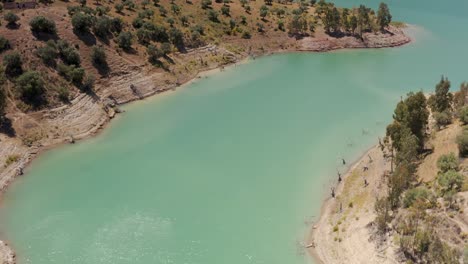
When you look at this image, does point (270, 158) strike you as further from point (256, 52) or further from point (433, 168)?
point (256, 52)

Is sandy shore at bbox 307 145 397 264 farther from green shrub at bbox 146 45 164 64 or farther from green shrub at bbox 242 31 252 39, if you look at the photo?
green shrub at bbox 242 31 252 39

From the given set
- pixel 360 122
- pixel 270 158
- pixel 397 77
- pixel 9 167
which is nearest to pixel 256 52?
pixel 397 77

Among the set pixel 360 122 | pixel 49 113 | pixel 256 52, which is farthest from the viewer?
pixel 256 52

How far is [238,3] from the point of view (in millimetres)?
111125

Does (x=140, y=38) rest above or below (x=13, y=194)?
above

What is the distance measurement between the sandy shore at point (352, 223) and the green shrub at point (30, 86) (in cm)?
4535

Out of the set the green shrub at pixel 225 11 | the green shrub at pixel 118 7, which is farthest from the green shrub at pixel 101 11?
the green shrub at pixel 225 11

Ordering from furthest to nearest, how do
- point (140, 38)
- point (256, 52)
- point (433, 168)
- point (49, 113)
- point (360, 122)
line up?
point (256, 52) < point (140, 38) < point (360, 122) < point (49, 113) < point (433, 168)

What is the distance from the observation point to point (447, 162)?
133 ft

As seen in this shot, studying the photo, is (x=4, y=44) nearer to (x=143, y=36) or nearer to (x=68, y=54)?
(x=68, y=54)

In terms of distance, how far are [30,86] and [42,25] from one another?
51.9 feet

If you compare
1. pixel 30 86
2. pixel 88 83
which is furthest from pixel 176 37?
pixel 30 86

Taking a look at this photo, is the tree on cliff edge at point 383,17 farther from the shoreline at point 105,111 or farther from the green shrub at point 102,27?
the green shrub at point 102,27

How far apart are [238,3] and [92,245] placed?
3426 inches
